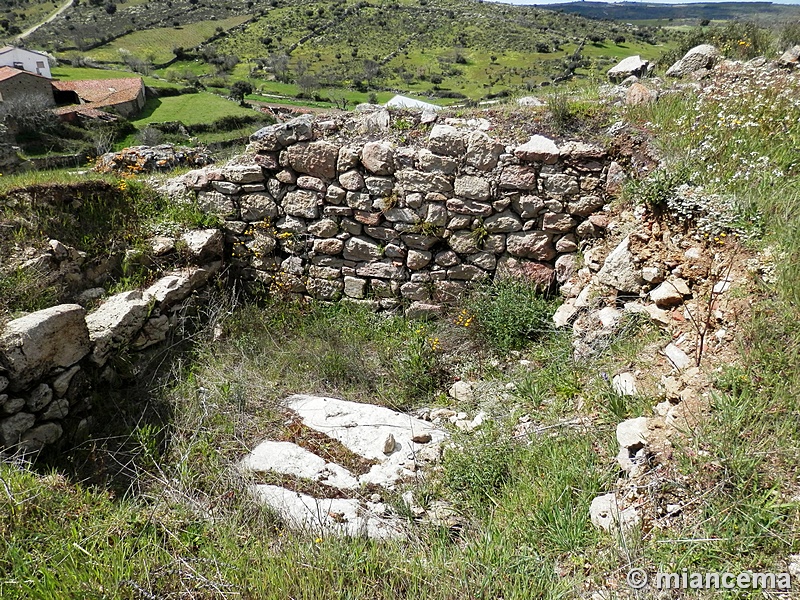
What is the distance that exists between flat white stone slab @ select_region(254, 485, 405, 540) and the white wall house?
52.0 meters

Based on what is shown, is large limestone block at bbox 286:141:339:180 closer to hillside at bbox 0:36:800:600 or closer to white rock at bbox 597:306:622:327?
hillside at bbox 0:36:800:600

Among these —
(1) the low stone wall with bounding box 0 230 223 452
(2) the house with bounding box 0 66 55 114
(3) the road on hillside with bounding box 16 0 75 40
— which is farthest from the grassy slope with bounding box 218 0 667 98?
(1) the low stone wall with bounding box 0 230 223 452

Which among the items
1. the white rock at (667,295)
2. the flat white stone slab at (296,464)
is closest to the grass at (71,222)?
the flat white stone slab at (296,464)

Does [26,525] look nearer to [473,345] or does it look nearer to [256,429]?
[256,429]

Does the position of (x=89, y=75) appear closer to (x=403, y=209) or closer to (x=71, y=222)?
(x=71, y=222)

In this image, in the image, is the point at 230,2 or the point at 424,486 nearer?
Answer: the point at 424,486

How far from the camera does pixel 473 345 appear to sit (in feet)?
15.8

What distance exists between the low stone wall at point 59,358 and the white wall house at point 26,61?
49708 millimetres

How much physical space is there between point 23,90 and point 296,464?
40252mm

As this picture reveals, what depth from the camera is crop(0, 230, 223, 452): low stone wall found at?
325cm

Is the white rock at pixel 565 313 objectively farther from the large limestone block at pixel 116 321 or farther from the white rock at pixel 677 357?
the large limestone block at pixel 116 321

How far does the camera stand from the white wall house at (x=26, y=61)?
40.7 meters

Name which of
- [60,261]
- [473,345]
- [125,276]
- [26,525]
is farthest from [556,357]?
[60,261]

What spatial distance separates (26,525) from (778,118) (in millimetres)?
6204
